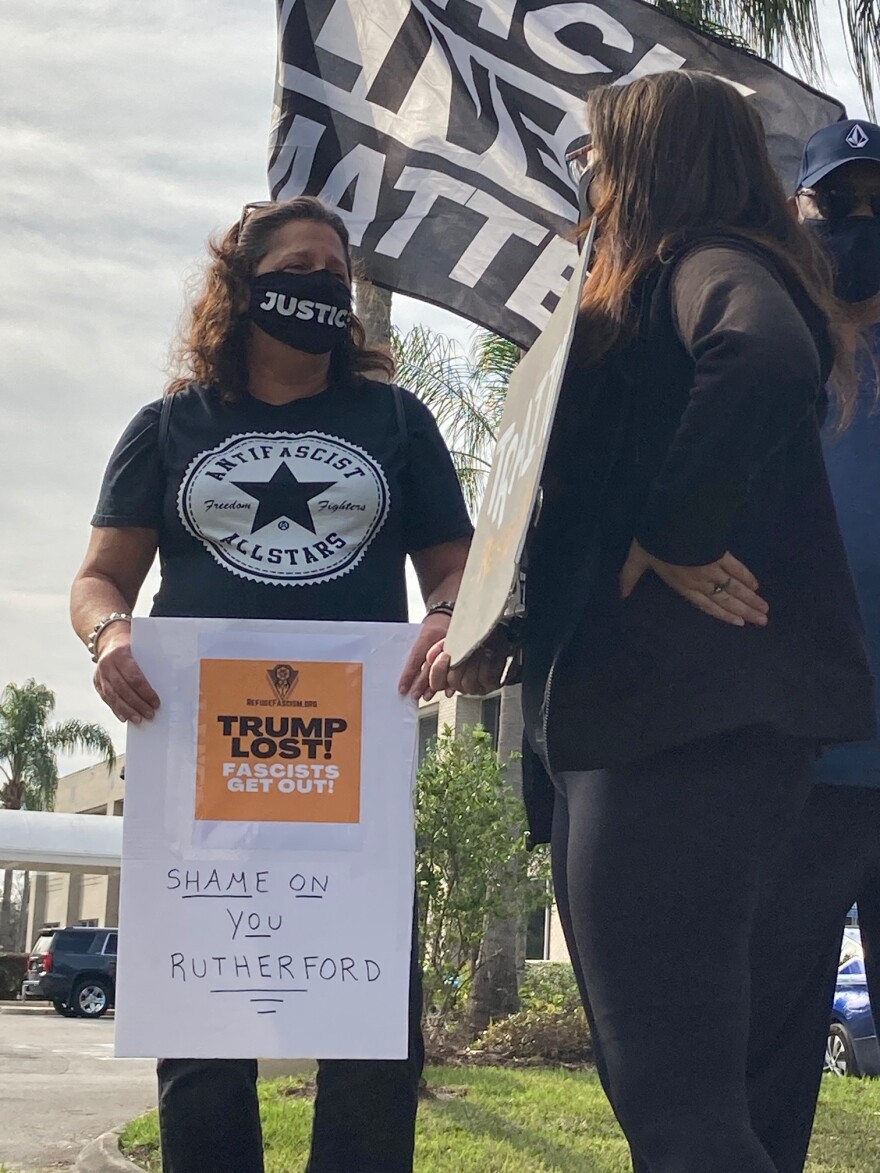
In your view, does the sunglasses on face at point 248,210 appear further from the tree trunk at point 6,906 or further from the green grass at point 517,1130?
the tree trunk at point 6,906

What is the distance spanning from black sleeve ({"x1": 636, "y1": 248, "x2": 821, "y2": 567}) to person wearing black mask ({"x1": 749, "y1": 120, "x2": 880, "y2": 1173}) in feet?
0.82

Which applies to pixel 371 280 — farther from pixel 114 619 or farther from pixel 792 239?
pixel 792 239

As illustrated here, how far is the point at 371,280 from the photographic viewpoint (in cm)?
503

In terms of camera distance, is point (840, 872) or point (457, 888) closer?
point (840, 872)

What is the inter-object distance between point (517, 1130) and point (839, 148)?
4718 millimetres

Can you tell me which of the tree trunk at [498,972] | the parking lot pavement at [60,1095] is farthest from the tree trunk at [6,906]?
the tree trunk at [498,972]

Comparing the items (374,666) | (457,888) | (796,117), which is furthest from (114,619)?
(457,888)

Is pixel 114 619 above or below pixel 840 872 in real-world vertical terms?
above

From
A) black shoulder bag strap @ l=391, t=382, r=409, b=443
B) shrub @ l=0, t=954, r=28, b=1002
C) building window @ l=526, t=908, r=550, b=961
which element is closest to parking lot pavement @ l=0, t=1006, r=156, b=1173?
black shoulder bag strap @ l=391, t=382, r=409, b=443

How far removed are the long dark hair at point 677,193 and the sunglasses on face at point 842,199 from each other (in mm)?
421

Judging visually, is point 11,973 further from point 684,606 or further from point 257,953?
point 684,606

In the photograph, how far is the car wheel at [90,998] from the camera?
85.4ft

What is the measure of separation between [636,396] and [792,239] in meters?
0.35

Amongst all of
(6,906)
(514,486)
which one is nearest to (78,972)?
(6,906)
